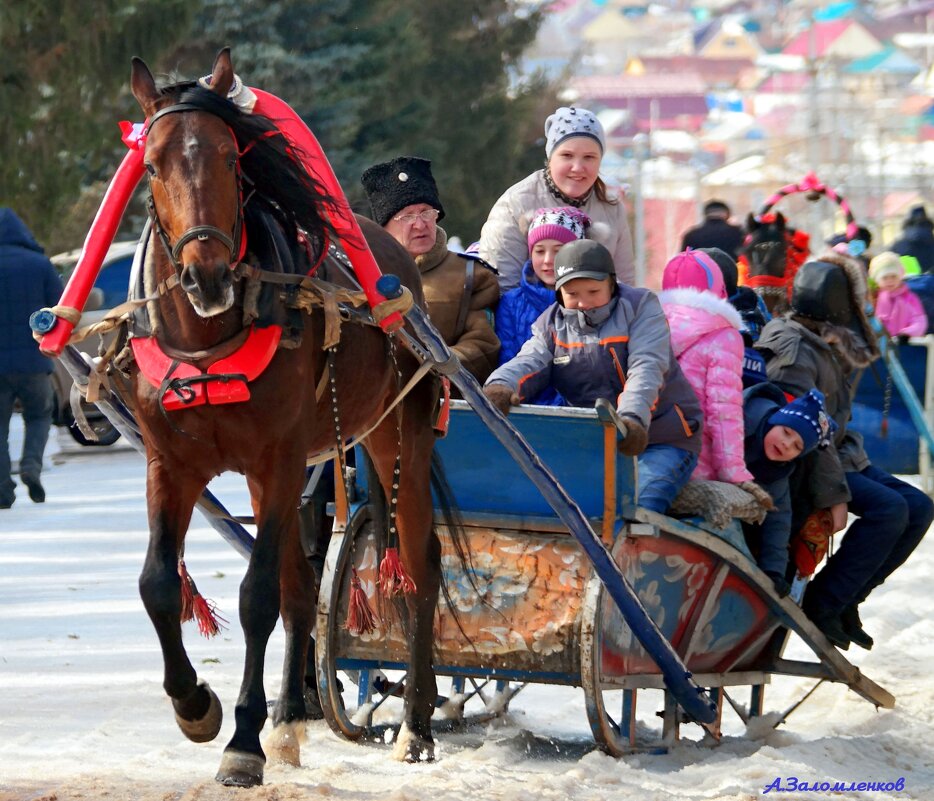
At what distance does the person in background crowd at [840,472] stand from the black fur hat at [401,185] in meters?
1.48

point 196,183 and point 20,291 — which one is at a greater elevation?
point 196,183

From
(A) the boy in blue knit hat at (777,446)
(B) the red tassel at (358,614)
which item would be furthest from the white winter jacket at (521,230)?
(B) the red tassel at (358,614)

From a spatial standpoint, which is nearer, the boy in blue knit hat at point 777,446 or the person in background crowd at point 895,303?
the boy in blue knit hat at point 777,446

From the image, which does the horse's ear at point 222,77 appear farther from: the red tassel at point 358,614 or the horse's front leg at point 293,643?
the red tassel at point 358,614

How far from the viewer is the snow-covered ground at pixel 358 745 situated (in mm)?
5629

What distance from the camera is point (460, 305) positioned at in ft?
23.3

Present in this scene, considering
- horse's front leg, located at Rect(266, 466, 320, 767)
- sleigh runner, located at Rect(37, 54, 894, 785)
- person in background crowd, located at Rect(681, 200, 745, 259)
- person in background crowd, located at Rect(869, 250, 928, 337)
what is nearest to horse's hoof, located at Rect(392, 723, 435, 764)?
sleigh runner, located at Rect(37, 54, 894, 785)

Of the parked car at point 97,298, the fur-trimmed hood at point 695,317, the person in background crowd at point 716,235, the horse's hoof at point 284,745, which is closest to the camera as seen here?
the horse's hoof at point 284,745

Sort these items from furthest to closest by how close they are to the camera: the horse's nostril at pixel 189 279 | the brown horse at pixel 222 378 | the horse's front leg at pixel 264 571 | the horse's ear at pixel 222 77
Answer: the horse's front leg at pixel 264 571
the horse's ear at pixel 222 77
the brown horse at pixel 222 378
the horse's nostril at pixel 189 279

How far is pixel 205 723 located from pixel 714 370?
2321 mm

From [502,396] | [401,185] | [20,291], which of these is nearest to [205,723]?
[502,396]

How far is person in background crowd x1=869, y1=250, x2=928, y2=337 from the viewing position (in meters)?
15.0

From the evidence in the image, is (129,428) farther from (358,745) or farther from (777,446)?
(777,446)

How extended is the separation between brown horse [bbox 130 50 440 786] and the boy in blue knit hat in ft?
5.46
